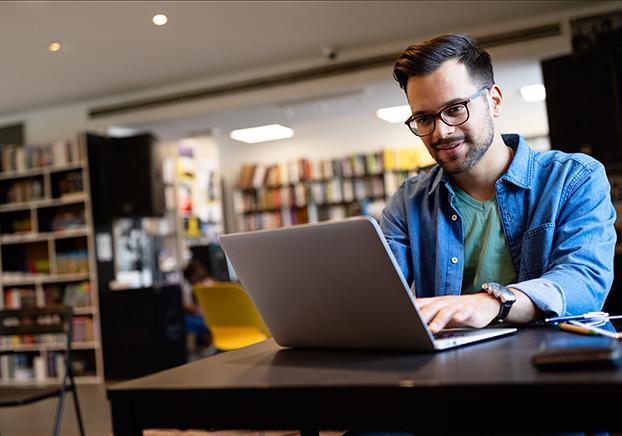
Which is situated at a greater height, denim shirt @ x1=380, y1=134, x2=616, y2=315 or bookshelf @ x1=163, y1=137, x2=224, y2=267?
bookshelf @ x1=163, y1=137, x2=224, y2=267

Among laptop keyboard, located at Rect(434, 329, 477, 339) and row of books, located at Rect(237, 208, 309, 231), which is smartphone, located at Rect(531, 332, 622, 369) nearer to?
laptop keyboard, located at Rect(434, 329, 477, 339)

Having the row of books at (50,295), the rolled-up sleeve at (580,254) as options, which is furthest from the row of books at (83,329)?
the rolled-up sleeve at (580,254)

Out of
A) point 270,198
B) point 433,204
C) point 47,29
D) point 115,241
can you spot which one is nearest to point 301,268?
point 433,204

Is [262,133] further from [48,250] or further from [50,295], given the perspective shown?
[50,295]

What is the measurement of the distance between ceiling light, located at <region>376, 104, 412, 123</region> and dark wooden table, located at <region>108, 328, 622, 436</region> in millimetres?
7664

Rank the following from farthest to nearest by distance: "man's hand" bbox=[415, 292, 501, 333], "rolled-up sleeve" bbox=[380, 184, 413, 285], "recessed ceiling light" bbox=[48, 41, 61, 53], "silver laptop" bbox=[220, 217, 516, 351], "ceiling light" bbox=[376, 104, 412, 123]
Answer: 1. "ceiling light" bbox=[376, 104, 412, 123]
2. "recessed ceiling light" bbox=[48, 41, 61, 53]
3. "rolled-up sleeve" bbox=[380, 184, 413, 285]
4. "man's hand" bbox=[415, 292, 501, 333]
5. "silver laptop" bbox=[220, 217, 516, 351]

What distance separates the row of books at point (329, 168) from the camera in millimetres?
9977

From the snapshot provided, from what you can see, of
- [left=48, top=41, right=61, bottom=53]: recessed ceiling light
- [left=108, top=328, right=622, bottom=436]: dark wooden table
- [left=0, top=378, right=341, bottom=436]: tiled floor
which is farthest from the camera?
[left=48, top=41, right=61, bottom=53]: recessed ceiling light

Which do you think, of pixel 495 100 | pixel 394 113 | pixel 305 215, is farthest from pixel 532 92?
pixel 495 100

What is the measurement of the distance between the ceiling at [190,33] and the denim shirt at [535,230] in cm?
369

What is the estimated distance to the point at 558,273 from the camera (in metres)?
1.33

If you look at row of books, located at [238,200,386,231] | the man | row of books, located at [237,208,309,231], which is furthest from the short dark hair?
row of books, located at [237,208,309,231]

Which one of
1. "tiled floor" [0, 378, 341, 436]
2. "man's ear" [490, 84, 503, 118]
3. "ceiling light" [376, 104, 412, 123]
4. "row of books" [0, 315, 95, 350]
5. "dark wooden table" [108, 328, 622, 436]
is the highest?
"ceiling light" [376, 104, 412, 123]

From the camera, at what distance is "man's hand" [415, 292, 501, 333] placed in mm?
1135
